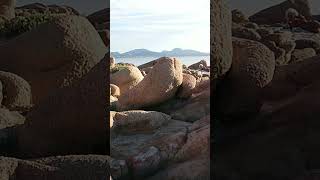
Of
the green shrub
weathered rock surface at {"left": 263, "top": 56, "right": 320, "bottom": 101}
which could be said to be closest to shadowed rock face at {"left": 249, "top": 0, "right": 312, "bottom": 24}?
weathered rock surface at {"left": 263, "top": 56, "right": 320, "bottom": 101}

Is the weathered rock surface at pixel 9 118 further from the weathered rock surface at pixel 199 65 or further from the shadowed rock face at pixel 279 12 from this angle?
the shadowed rock face at pixel 279 12

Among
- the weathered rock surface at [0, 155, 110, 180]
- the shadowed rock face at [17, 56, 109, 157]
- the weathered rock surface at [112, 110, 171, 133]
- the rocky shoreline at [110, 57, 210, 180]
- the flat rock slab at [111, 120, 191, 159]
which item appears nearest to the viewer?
the weathered rock surface at [0, 155, 110, 180]

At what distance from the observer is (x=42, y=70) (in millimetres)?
4598

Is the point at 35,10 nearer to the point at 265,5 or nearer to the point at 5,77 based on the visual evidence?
the point at 5,77

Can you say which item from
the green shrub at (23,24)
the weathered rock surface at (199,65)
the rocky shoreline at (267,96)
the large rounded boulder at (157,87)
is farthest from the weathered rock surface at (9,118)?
the weathered rock surface at (199,65)

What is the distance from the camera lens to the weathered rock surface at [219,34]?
488 cm

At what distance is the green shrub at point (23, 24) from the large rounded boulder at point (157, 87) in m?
1.66

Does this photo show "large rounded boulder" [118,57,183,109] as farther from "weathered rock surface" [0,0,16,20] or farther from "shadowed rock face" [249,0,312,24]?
"weathered rock surface" [0,0,16,20]

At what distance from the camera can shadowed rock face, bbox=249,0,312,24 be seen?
4.91 metres

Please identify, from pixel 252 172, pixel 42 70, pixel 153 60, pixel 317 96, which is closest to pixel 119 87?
pixel 153 60

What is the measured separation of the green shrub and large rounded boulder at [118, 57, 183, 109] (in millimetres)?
1664

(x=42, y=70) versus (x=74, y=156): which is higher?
(x=42, y=70)

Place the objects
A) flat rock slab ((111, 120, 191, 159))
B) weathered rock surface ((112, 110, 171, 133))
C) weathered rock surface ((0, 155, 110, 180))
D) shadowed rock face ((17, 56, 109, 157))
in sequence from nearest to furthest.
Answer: weathered rock surface ((0, 155, 110, 180)), shadowed rock face ((17, 56, 109, 157)), flat rock slab ((111, 120, 191, 159)), weathered rock surface ((112, 110, 171, 133))

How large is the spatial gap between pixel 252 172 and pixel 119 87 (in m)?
1.95
